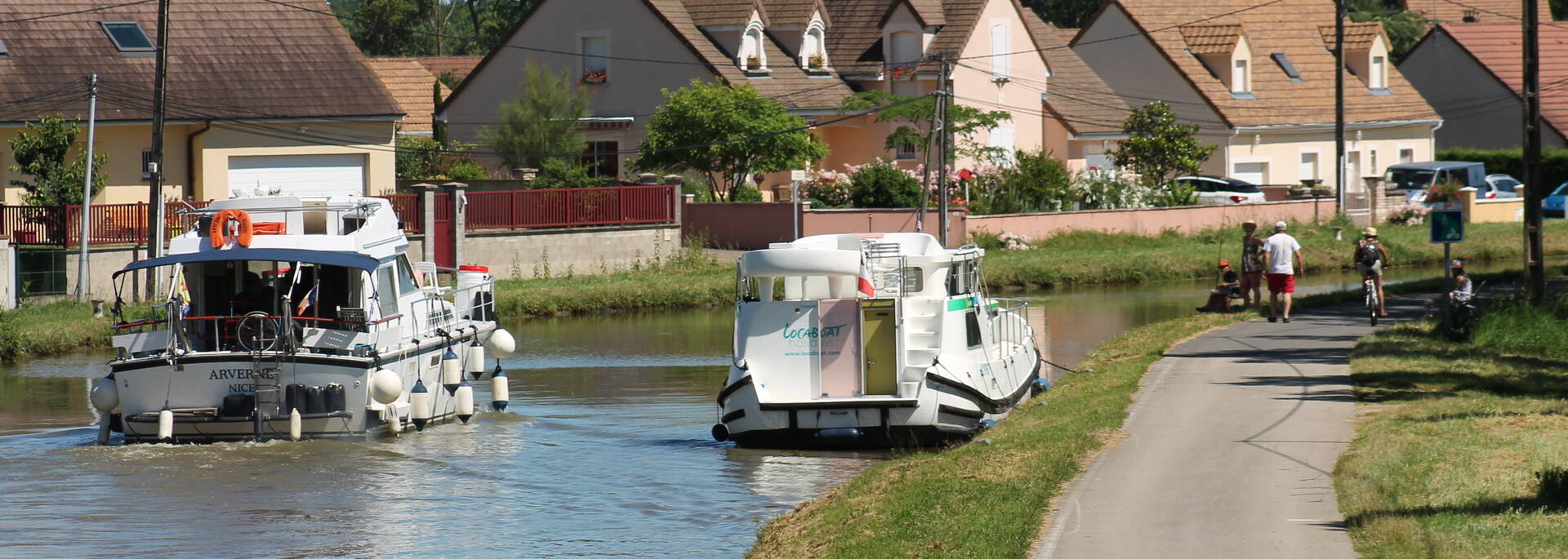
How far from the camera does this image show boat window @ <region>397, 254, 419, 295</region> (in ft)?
73.9

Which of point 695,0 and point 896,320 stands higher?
point 695,0

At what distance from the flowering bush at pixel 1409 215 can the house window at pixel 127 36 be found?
37222mm

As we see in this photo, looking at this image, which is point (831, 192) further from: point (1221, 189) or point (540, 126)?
point (1221, 189)

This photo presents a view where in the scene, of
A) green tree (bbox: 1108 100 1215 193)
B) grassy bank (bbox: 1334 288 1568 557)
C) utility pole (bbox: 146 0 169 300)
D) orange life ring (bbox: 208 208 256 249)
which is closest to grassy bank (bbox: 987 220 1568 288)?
green tree (bbox: 1108 100 1215 193)

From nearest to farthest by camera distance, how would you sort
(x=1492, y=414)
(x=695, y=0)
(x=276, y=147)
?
(x=1492, y=414)
(x=276, y=147)
(x=695, y=0)

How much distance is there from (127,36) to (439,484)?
102ft

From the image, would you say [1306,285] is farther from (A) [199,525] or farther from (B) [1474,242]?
(A) [199,525]

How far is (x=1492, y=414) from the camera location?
16.6 meters

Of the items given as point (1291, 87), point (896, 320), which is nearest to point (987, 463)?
point (896, 320)

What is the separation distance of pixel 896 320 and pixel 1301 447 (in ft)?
18.1

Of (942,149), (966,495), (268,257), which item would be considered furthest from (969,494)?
(942,149)

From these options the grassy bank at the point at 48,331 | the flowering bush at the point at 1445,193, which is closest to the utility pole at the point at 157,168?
the grassy bank at the point at 48,331

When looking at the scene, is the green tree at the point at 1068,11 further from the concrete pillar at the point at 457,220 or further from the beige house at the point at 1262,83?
the concrete pillar at the point at 457,220

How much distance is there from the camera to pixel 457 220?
41.7m
